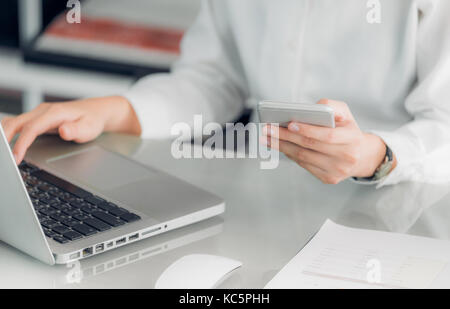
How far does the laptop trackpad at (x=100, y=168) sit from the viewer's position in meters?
1.06

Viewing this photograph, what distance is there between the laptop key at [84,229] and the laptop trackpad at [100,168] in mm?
137

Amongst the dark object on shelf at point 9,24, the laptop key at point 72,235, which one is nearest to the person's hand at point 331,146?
the laptop key at point 72,235

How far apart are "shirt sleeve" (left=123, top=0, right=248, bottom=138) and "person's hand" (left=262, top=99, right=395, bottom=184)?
39 cm

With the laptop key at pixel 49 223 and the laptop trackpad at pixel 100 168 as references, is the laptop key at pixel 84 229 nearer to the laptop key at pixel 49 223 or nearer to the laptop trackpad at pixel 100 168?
the laptop key at pixel 49 223

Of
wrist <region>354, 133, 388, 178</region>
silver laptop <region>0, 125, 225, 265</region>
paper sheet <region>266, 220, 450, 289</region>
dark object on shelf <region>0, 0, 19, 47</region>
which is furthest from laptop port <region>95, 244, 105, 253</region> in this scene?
dark object on shelf <region>0, 0, 19, 47</region>

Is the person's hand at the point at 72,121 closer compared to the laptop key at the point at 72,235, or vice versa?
the laptop key at the point at 72,235

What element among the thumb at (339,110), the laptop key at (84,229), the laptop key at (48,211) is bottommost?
the laptop key at (84,229)

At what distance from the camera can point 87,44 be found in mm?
2785

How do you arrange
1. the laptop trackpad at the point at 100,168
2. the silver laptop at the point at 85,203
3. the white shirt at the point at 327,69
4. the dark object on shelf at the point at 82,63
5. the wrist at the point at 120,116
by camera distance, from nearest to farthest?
the silver laptop at the point at 85,203, the laptop trackpad at the point at 100,168, the white shirt at the point at 327,69, the wrist at the point at 120,116, the dark object on shelf at the point at 82,63

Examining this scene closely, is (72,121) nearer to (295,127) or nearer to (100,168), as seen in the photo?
(100,168)

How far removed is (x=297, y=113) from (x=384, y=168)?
0.22 m
